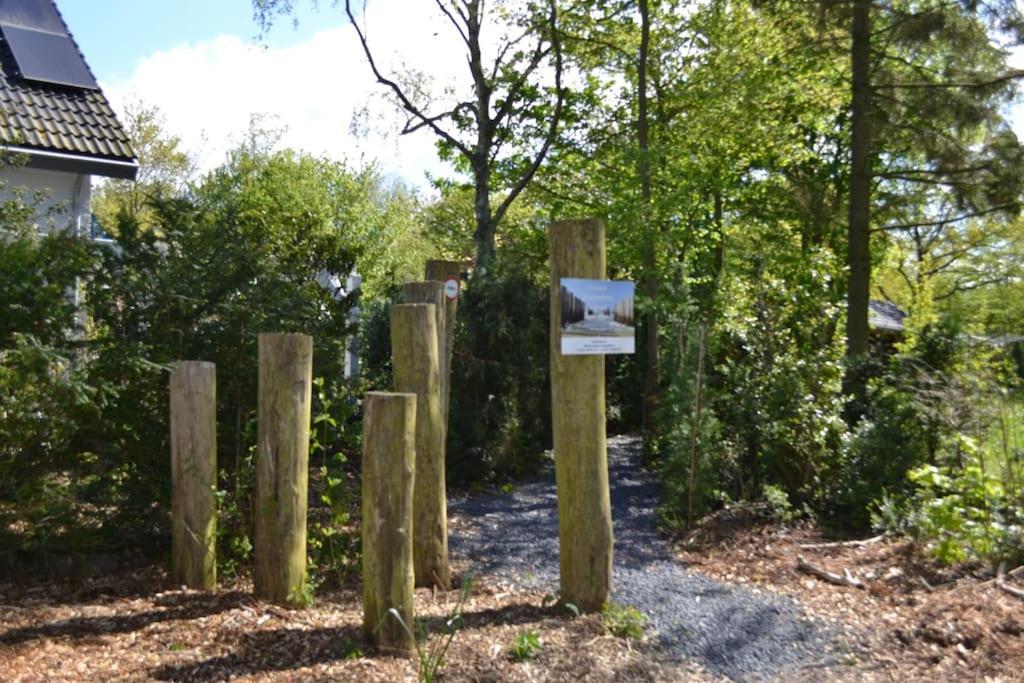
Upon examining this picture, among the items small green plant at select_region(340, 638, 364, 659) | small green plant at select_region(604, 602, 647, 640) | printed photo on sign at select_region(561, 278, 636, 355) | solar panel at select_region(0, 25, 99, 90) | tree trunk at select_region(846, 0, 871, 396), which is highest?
solar panel at select_region(0, 25, 99, 90)

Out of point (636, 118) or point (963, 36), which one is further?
point (636, 118)

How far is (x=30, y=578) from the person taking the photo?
626 cm

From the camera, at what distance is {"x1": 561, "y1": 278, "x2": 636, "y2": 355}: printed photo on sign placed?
18.1 feet

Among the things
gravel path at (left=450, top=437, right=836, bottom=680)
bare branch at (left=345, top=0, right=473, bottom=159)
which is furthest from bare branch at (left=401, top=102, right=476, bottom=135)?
gravel path at (left=450, top=437, right=836, bottom=680)

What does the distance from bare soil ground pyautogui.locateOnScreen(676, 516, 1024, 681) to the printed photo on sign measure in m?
2.00

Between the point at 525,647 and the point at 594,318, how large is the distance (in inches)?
68.8

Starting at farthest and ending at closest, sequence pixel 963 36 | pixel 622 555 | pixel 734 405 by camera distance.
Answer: pixel 963 36 → pixel 734 405 → pixel 622 555

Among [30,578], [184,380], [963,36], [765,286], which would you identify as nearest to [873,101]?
[963,36]

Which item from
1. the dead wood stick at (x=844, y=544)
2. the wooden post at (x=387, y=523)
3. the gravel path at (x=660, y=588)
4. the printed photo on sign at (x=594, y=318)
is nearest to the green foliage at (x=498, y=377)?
the gravel path at (x=660, y=588)

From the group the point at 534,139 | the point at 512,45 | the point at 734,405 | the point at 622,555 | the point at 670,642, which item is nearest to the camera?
the point at 670,642

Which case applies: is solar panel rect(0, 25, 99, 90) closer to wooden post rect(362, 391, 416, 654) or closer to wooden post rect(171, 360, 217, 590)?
wooden post rect(171, 360, 217, 590)

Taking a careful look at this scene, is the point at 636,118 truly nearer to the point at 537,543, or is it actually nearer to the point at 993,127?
the point at 993,127

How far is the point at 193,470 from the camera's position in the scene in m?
5.99

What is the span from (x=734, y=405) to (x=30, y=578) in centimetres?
582
